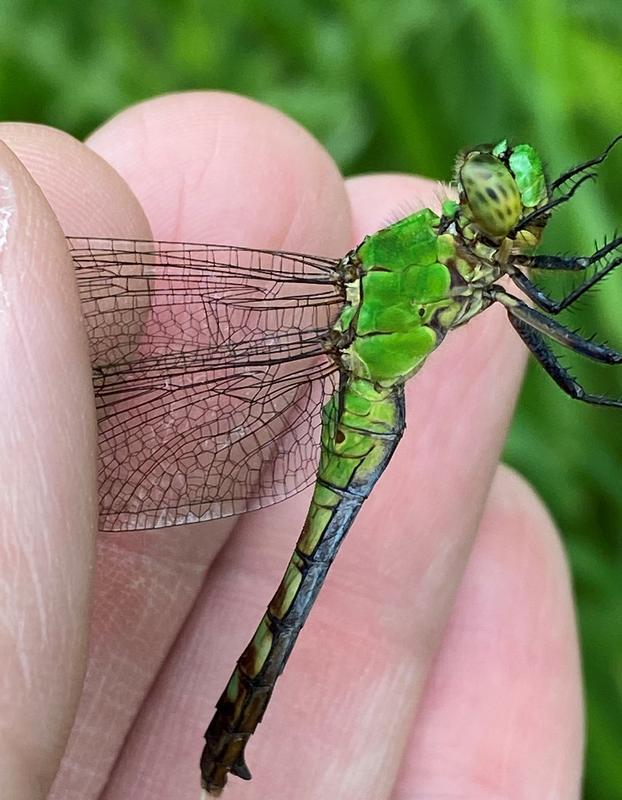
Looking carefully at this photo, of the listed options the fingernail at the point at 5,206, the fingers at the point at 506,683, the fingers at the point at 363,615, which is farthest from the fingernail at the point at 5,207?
the fingers at the point at 506,683

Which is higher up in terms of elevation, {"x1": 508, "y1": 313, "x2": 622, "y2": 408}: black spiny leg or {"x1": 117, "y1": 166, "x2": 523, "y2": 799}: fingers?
{"x1": 508, "y1": 313, "x2": 622, "y2": 408}: black spiny leg

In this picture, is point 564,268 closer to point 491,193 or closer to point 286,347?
point 491,193

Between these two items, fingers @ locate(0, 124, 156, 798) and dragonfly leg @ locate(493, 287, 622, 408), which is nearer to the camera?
fingers @ locate(0, 124, 156, 798)

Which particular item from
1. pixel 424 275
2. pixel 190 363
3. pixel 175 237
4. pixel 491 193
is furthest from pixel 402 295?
pixel 175 237

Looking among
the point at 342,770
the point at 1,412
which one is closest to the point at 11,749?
the point at 1,412

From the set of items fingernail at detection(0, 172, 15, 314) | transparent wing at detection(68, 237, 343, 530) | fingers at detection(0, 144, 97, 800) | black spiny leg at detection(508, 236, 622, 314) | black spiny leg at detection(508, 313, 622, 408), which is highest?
black spiny leg at detection(508, 236, 622, 314)

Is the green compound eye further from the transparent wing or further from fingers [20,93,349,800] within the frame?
fingers [20,93,349,800]

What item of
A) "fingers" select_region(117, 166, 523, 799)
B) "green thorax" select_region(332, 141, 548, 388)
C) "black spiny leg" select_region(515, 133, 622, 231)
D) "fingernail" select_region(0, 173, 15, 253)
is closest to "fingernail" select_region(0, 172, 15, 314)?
"fingernail" select_region(0, 173, 15, 253)
